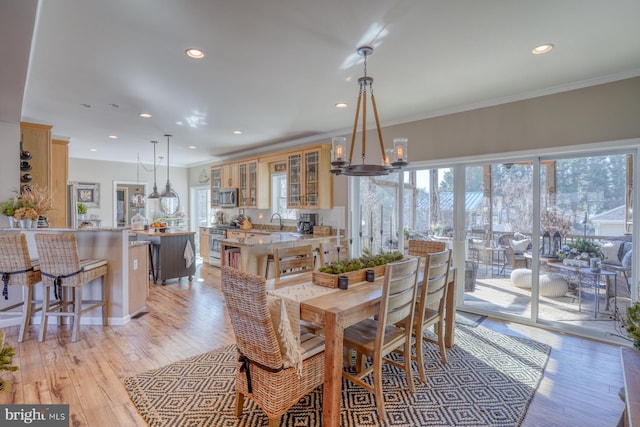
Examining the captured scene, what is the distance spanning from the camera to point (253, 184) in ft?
23.2

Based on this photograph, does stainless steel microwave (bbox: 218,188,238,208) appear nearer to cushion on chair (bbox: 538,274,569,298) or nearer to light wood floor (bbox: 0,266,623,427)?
light wood floor (bbox: 0,266,623,427)

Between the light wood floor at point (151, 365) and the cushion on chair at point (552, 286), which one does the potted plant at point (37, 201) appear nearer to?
the light wood floor at point (151, 365)

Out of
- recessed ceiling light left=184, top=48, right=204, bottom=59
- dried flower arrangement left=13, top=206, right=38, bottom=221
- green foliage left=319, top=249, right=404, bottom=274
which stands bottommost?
green foliage left=319, top=249, right=404, bottom=274

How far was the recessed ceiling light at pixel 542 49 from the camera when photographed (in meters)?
2.60

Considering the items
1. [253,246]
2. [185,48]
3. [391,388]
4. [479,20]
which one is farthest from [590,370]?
[185,48]

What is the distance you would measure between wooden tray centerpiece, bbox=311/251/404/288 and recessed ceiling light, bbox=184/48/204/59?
205cm

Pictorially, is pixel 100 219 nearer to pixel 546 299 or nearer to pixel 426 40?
pixel 426 40

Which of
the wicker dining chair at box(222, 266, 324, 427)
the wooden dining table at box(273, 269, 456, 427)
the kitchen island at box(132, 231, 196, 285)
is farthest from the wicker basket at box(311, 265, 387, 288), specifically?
the kitchen island at box(132, 231, 196, 285)

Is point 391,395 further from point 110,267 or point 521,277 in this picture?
point 110,267

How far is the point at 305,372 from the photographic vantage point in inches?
76.6

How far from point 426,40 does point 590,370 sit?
3.07 meters

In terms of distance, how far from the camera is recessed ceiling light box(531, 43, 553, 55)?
2598mm

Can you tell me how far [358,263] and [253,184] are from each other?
484cm

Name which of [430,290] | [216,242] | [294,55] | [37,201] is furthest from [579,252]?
[216,242]
